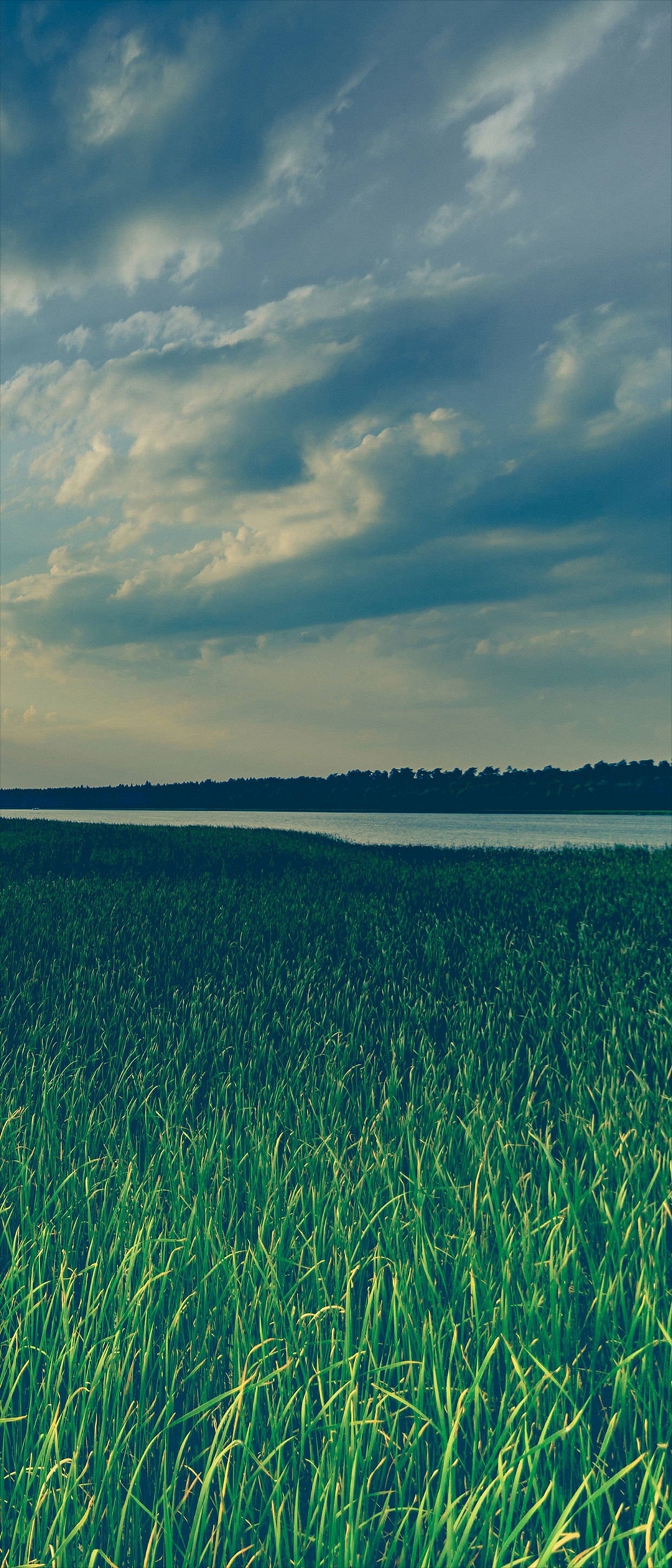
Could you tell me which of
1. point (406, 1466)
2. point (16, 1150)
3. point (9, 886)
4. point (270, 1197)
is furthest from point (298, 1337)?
point (9, 886)

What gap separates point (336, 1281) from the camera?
87.1 inches

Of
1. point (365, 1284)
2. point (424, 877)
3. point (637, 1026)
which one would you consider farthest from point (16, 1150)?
point (424, 877)

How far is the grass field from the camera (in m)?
1.58

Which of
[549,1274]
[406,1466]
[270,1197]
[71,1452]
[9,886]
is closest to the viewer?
[406,1466]

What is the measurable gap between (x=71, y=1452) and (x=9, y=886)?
1303 cm

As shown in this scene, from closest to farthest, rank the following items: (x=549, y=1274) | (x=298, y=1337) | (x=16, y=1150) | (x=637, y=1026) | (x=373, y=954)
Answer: (x=298, y=1337)
(x=549, y=1274)
(x=16, y=1150)
(x=637, y=1026)
(x=373, y=954)

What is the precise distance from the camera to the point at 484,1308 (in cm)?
210

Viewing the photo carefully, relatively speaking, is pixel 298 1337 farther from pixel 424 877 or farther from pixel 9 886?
pixel 424 877

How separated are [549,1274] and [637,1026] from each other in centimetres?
355

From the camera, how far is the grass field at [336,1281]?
5.17 feet

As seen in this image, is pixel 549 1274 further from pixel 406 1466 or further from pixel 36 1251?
pixel 36 1251

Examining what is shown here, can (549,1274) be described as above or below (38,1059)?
above

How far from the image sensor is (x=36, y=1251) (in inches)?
96.6

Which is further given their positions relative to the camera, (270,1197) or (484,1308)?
(270,1197)
